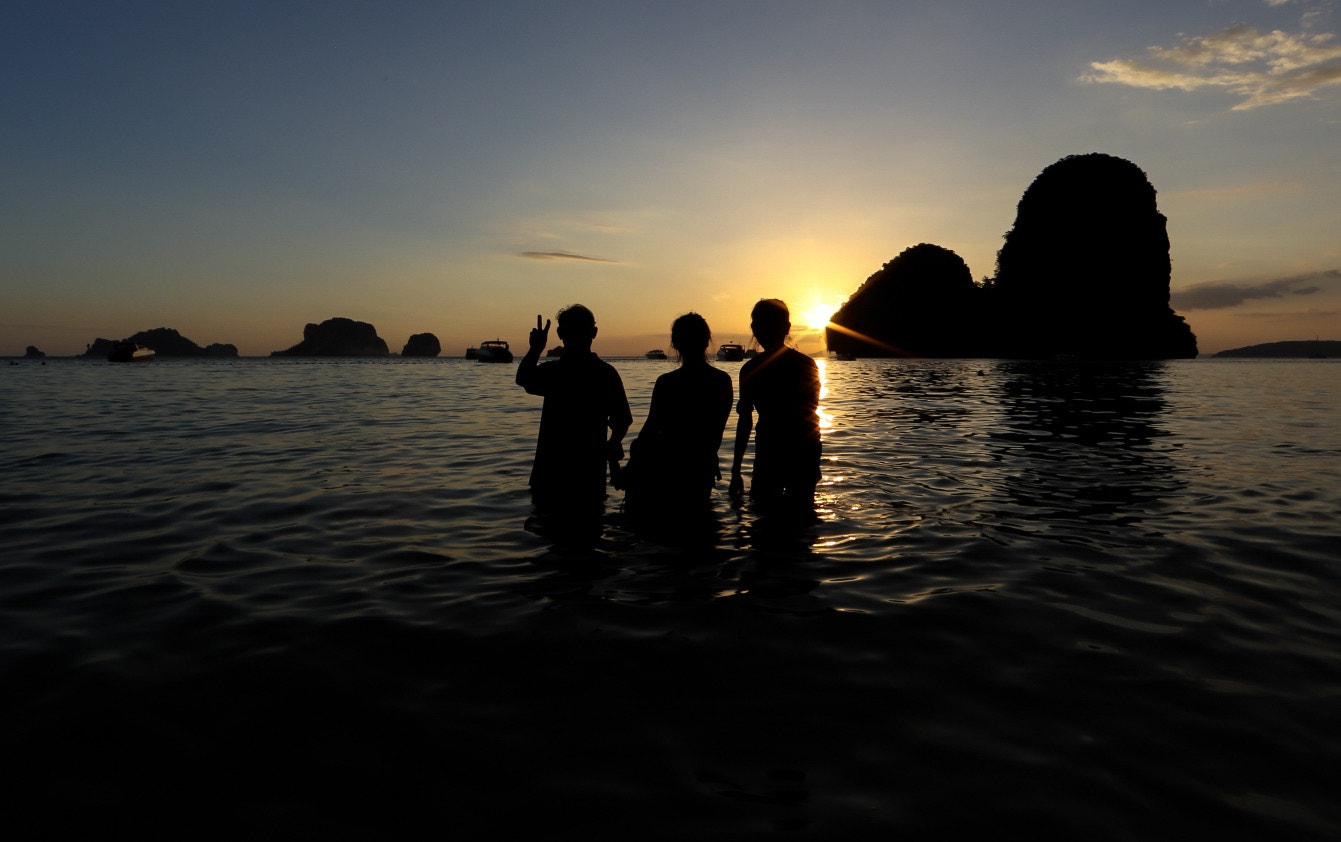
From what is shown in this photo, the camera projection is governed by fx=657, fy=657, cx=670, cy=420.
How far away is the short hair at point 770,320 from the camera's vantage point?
659 cm

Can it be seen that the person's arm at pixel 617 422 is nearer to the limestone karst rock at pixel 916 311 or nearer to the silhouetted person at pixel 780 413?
the silhouetted person at pixel 780 413

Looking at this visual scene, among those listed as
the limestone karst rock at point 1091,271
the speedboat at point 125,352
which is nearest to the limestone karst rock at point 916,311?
the limestone karst rock at point 1091,271

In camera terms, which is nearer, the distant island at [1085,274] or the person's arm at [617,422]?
the person's arm at [617,422]

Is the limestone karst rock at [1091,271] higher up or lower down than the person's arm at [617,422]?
higher up

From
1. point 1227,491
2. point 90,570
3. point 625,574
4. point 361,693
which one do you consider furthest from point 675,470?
point 1227,491

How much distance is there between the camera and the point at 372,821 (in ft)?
8.05

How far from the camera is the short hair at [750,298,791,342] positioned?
6.59m

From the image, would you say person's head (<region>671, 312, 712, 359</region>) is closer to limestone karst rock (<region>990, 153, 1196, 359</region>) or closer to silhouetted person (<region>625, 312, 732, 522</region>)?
silhouetted person (<region>625, 312, 732, 522</region>)

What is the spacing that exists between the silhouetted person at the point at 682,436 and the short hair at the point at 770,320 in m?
0.59

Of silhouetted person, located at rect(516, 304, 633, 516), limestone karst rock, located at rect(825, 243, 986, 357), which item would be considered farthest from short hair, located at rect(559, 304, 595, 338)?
limestone karst rock, located at rect(825, 243, 986, 357)

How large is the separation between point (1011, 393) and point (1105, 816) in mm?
29362

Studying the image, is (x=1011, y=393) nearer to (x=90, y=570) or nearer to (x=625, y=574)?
(x=625, y=574)

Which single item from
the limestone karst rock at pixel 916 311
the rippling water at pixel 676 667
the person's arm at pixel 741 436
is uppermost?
the limestone karst rock at pixel 916 311

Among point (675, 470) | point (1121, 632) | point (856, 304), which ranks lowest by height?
point (1121, 632)
